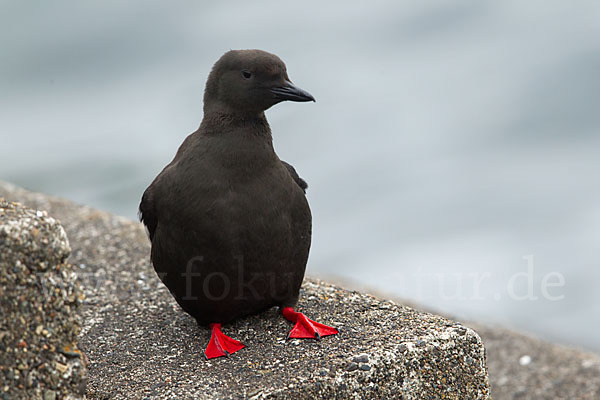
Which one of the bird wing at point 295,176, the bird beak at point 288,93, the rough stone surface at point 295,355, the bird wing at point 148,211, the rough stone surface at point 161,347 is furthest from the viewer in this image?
the bird wing at point 295,176

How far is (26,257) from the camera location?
3.25 m

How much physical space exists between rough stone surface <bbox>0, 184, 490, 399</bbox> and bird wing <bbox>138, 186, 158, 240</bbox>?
0.77 meters

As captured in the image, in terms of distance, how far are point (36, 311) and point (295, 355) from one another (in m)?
1.61

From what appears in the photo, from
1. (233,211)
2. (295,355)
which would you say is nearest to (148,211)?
(233,211)

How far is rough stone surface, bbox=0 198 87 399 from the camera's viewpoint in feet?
10.5

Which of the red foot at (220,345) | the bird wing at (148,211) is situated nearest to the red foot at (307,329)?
the red foot at (220,345)

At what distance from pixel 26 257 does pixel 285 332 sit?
1.90m

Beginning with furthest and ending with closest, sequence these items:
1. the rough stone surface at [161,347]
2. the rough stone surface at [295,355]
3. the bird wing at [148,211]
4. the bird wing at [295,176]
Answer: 1. the bird wing at [295,176]
2. the bird wing at [148,211]
3. the rough stone surface at [161,347]
4. the rough stone surface at [295,355]

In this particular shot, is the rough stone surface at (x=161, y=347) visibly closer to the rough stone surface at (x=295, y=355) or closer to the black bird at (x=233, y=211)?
the rough stone surface at (x=295, y=355)

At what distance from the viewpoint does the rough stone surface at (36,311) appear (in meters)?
3.20

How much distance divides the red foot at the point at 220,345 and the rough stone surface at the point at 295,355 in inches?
2.0

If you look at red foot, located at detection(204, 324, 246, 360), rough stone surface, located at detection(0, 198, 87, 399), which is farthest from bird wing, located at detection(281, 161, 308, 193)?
rough stone surface, located at detection(0, 198, 87, 399)

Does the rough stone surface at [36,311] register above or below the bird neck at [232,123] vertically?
below

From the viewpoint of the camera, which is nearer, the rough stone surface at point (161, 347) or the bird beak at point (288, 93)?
the rough stone surface at point (161, 347)
